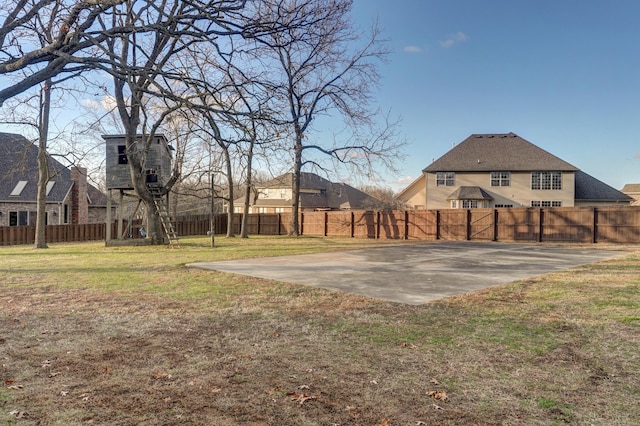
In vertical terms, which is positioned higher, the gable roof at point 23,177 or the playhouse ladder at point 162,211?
the gable roof at point 23,177

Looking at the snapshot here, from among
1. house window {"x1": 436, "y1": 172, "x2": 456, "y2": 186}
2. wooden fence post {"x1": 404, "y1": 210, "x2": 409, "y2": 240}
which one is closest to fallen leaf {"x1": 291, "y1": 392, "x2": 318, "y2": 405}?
wooden fence post {"x1": 404, "y1": 210, "x2": 409, "y2": 240}

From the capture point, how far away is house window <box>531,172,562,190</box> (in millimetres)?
31031

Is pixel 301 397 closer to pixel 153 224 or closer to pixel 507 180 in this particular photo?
pixel 153 224

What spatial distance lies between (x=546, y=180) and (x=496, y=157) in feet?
13.2

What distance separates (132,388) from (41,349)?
5.53ft

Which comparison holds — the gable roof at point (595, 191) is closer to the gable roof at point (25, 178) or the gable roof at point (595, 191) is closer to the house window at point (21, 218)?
the gable roof at point (25, 178)

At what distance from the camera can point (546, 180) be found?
1230 inches

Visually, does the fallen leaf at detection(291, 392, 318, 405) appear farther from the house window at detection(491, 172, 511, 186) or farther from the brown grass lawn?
the house window at detection(491, 172, 511, 186)

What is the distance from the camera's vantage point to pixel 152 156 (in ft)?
64.7

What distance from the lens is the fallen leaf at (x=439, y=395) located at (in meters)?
3.06

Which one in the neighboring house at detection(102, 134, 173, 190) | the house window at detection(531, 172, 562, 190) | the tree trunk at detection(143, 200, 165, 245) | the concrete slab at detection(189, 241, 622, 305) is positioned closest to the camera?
the concrete slab at detection(189, 241, 622, 305)

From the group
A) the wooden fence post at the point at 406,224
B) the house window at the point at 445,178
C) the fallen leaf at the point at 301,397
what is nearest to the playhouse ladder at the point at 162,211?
the wooden fence post at the point at 406,224

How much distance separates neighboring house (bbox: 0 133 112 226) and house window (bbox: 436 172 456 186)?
83.3ft

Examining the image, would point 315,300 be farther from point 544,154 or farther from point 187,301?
point 544,154
